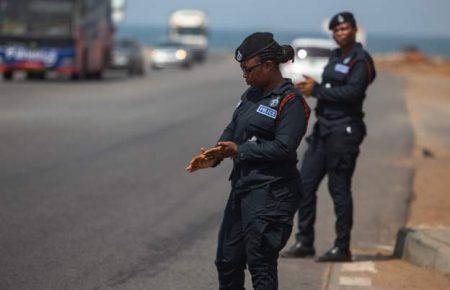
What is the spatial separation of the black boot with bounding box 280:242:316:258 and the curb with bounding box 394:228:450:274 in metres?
0.75

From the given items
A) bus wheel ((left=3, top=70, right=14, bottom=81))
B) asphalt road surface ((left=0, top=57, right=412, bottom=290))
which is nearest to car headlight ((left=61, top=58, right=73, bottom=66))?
bus wheel ((left=3, top=70, right=14, bottom=81))

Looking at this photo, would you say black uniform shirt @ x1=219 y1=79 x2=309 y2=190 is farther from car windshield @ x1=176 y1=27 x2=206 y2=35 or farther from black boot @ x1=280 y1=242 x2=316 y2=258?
car windshield @ x1=176 y1=27 x2=206 y2=35

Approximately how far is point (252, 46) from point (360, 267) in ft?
10.3

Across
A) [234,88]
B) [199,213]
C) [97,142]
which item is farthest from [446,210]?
[234,88]

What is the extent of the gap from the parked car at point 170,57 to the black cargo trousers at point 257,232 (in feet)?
172

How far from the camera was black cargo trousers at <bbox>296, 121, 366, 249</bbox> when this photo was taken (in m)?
8.51

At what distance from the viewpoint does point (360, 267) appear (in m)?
8.45

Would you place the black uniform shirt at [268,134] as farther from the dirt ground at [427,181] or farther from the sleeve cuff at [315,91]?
the sleeve cuff at [315,91]

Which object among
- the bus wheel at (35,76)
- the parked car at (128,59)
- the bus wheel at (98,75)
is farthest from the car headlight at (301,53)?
the parked car at (128,59)

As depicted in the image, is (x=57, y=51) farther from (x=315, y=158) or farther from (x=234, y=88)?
(x=315, y=158)

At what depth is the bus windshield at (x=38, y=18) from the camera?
3275cm

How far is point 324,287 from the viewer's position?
7.70 m

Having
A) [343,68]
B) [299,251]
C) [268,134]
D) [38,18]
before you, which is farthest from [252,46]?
[38,18]

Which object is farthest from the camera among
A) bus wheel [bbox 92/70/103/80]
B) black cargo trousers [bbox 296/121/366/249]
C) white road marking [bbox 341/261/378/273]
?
bus wheel [bbox 92/70/103/80]
